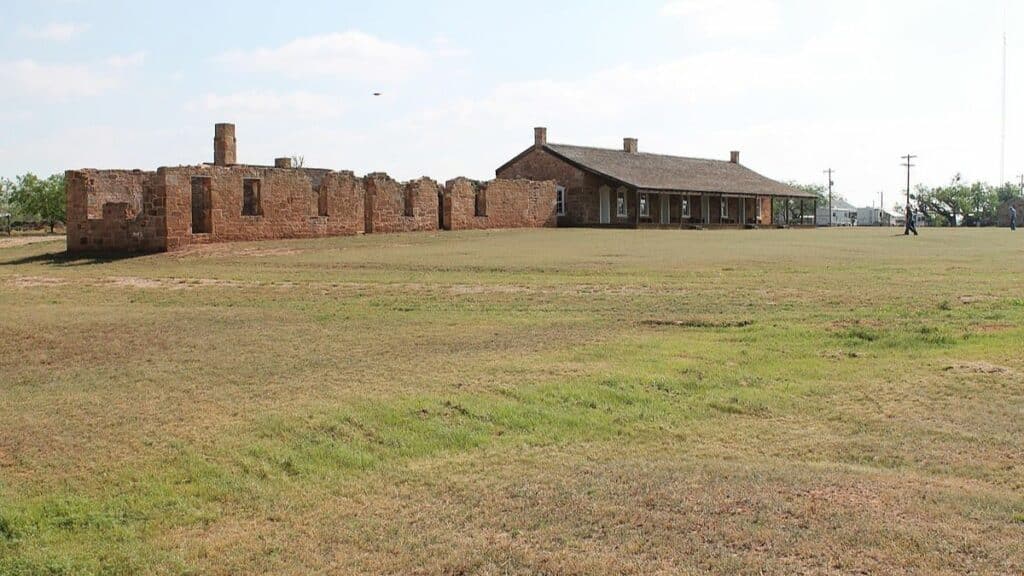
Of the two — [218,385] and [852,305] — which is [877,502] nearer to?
[218,385]

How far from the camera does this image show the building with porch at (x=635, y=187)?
151 ft

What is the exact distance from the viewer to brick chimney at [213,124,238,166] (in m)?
36.9

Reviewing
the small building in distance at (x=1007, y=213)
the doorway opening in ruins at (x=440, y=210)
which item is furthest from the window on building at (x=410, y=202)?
the small building in distance at (x=1007, y=213)

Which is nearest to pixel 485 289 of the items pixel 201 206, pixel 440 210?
pixel 201 206

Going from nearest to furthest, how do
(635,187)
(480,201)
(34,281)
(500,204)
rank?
(34,281) < (480,201) < (500,204) < (635,187)

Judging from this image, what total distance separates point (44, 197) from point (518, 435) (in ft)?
192

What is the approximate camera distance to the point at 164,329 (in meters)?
12.8

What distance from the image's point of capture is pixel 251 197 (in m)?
31.4

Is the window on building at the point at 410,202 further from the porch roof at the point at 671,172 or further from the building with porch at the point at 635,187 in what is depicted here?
the porch roof at the point at 671,172

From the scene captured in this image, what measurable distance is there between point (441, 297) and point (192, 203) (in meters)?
15.9

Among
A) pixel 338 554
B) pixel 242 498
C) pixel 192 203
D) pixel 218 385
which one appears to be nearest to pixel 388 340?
pixel 218 385

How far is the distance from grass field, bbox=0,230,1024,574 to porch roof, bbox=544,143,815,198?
31.3 meters

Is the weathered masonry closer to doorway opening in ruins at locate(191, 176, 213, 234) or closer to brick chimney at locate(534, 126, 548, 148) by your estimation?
doorway opening in ruins at locate(191, 176, 213, 234)

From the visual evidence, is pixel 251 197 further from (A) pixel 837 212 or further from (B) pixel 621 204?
(A) pixel 837 212
